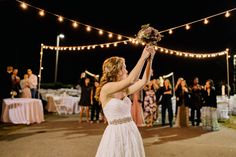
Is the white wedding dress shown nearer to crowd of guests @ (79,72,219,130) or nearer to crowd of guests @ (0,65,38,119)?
crowd of guests @ (79,72,219,130)

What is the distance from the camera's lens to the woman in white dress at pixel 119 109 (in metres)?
2.46

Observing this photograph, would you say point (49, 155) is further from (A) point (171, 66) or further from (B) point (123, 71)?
(A) point (171, 66)

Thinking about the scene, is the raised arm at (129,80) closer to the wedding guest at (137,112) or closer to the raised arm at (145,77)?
the raised arm at (145,77)

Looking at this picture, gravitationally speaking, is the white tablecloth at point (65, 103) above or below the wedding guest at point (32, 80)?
below

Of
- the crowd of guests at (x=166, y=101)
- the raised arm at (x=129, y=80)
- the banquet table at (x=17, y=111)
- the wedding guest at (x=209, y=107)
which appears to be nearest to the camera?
the raised arm at (x=129, y=80)

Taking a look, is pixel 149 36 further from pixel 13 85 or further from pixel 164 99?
pixel 13 85

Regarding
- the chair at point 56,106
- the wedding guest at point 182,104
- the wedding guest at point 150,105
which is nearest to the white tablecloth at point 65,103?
the chair at point 56,106

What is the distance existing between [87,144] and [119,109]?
12.9ft

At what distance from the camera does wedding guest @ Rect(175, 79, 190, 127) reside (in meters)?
9.97

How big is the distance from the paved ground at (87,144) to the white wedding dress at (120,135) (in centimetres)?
286

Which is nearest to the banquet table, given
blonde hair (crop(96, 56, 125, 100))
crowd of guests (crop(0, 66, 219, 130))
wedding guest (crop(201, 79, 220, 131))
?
crowd of guests (crop(0, 66, 219, 130))

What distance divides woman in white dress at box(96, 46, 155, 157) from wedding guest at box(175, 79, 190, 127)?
25.1 ft

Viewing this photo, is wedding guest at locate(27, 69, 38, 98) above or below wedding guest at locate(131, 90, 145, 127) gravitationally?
above

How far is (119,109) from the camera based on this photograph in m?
2.58
